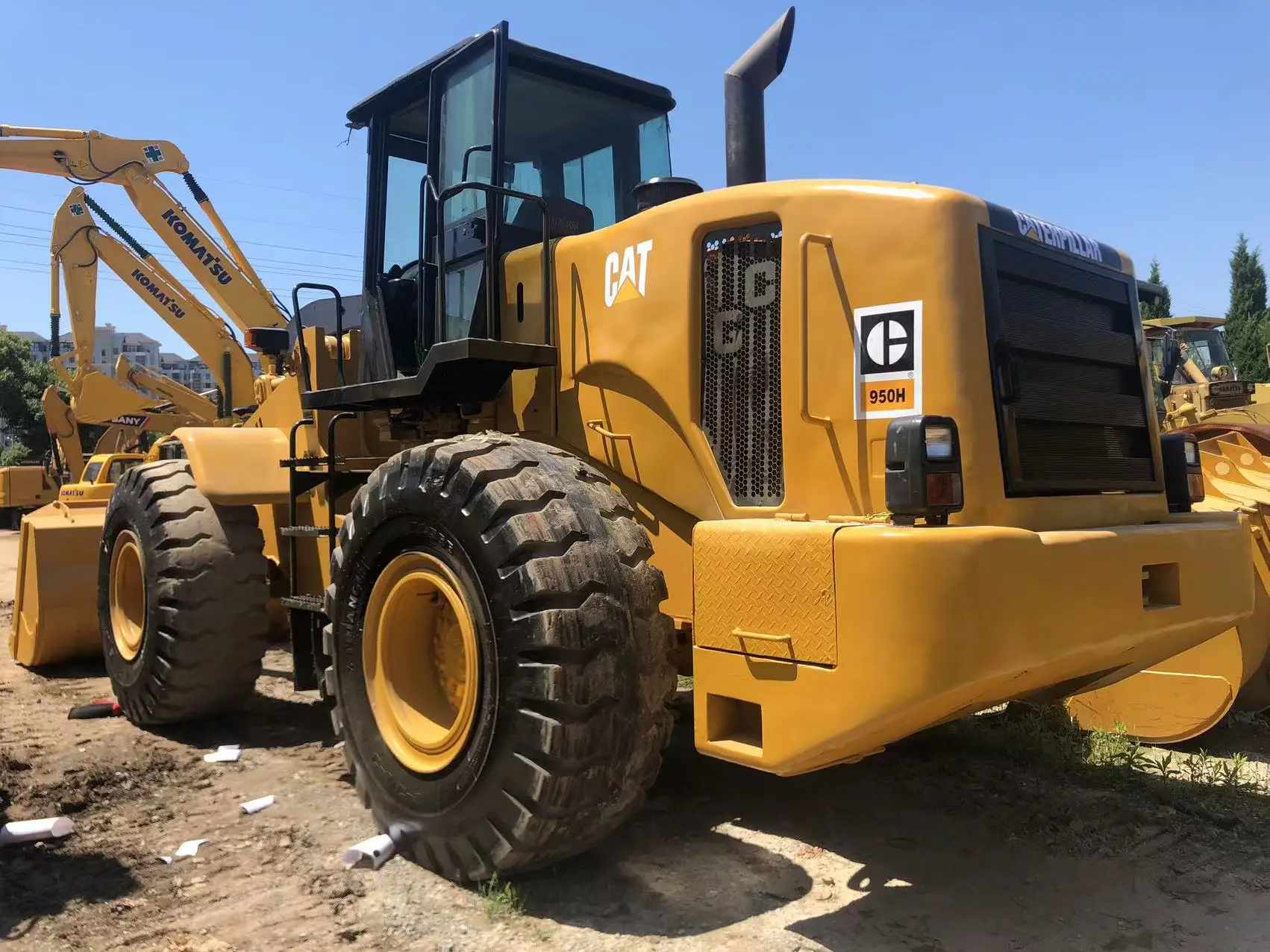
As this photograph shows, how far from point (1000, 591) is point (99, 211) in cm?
2037

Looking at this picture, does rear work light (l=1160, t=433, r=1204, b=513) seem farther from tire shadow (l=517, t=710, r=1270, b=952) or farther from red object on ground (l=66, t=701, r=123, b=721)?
red object on ground (l=66, t=701, r=123, b=721)

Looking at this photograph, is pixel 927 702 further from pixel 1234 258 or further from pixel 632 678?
pixel 1234 258

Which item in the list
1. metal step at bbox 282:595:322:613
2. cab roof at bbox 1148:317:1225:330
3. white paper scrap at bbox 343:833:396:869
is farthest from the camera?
cab roof at bbox 1148:317:1225:330

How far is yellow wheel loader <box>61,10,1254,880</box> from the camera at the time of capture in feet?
9.53

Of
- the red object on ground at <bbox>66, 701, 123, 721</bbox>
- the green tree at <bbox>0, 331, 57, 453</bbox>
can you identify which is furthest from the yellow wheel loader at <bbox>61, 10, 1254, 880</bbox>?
the green tree at <bbox>0, 331, 57, 453</bbox>

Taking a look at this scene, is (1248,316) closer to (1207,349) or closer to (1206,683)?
(1207,349)

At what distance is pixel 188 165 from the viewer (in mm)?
18734

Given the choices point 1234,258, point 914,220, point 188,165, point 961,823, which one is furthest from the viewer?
point 1234,258

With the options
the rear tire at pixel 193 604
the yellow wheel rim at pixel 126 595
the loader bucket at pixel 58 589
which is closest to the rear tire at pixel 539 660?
the rear tire at pixel 193 604

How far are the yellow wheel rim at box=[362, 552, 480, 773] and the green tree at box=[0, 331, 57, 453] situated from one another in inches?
1504

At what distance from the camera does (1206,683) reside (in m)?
4.98

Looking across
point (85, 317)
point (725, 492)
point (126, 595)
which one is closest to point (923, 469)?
point (725, 492)

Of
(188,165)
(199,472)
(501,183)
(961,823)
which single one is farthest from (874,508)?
(188,165)

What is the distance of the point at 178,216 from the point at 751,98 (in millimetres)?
16958
